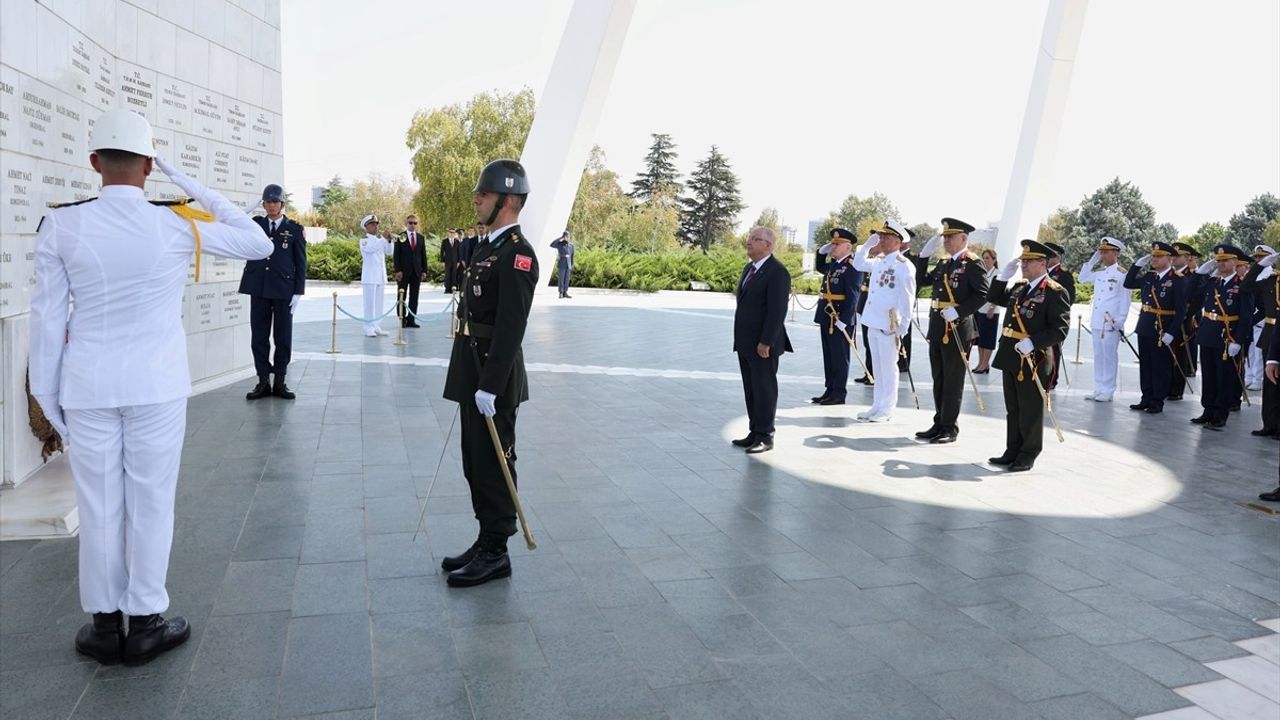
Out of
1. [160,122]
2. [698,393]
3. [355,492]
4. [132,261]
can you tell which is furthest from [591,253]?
[132,261]

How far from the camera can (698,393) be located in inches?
412

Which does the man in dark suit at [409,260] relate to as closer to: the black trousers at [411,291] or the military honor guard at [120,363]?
the black trousers at [411,291]

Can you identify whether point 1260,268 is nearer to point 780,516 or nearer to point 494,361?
point 780,516

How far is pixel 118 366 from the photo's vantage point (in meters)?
3.30

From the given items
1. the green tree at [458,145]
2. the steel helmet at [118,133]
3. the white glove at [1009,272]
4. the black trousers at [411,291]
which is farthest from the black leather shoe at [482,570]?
the green tree at [458,145]

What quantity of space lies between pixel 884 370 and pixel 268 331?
6282 mm

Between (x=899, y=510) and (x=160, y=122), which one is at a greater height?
(x=160, y=122)

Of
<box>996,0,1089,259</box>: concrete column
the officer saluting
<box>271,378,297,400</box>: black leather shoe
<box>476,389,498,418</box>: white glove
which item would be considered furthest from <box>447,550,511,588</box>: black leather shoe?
<box>996,0,1089,259</box>: concrete column

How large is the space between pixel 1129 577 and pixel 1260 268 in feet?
24.3

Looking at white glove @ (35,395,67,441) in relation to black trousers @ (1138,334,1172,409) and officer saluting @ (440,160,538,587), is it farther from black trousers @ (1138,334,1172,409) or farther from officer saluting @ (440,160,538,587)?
black trousers @ (1138,334,1172,409)

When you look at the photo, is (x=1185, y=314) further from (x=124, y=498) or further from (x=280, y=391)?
(x=124, y=498)

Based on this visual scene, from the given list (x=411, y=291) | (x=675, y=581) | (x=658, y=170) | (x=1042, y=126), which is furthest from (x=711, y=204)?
(x=675, y=581)

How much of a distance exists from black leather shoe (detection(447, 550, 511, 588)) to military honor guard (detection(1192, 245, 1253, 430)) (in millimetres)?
8982

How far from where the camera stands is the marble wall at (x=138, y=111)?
5.36 meters
